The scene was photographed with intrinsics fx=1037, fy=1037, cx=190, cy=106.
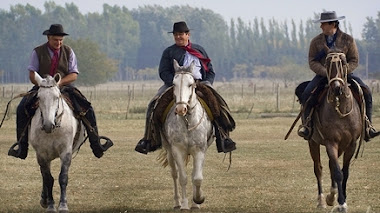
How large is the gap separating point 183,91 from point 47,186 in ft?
8.02

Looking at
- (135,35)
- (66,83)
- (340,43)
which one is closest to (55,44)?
(66,83)

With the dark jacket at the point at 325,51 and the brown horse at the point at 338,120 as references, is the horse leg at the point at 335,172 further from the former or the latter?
the dark jacket at the point at 325,51

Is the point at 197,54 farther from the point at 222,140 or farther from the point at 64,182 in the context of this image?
the point at 64,182

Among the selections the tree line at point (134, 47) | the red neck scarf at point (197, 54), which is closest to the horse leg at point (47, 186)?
the red neck scarf at point (197, 54)

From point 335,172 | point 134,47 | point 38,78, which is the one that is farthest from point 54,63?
point 134,47

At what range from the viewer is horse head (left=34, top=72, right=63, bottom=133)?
44.1 feet

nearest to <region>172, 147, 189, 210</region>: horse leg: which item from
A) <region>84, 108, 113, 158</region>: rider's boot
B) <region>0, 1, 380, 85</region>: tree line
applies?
<region>84, 108, 113, 158</region>: rider's boot

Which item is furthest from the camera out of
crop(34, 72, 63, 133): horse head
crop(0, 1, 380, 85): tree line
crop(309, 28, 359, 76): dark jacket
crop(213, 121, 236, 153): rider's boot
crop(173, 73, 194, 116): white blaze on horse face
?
crop(0, 1, 380, 85): tree line

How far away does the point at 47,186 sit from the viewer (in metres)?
14.5

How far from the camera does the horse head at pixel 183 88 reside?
1357 centimetres

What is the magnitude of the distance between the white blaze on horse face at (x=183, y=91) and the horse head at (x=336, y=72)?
1852mm

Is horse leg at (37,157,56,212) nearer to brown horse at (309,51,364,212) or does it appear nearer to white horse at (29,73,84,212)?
white horse at (29,73,84,212)

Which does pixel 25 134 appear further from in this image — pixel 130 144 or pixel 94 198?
pixel 130 144

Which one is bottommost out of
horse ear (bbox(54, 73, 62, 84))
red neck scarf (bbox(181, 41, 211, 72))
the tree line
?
the tree line
